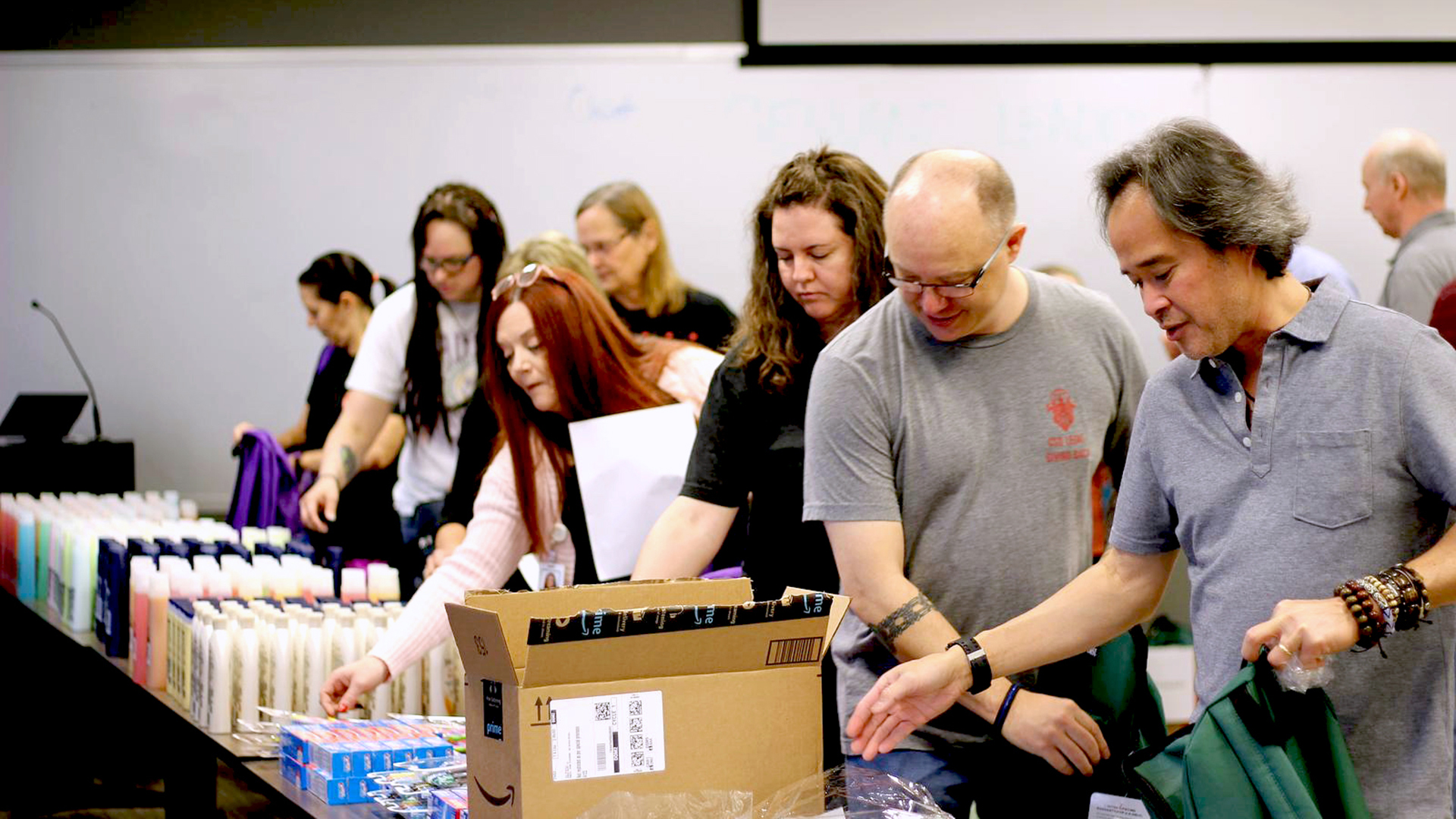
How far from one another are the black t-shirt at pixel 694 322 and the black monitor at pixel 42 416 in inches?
97.1

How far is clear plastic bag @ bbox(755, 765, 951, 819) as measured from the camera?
1762 mm

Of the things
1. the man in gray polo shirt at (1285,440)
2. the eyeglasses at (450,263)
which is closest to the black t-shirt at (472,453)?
the eyeglasses at (450,263)

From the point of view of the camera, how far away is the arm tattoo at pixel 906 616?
2.09 m

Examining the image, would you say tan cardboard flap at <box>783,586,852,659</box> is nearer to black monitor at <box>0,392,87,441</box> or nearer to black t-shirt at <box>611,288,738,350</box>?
black t-shirt at <box>611,288,738,350</box>

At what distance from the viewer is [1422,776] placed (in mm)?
1655

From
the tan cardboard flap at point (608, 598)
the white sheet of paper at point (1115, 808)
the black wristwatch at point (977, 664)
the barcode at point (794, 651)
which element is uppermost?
the tan cardboard flap at point (608, 598)

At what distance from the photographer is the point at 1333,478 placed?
5.38ft

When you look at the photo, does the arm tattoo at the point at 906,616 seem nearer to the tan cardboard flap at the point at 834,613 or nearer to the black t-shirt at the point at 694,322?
the tan cardboard flap at the point at 834,613

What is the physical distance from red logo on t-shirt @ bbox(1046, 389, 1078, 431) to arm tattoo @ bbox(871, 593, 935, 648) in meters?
0.32

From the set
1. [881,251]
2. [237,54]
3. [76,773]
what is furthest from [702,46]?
[881,251]

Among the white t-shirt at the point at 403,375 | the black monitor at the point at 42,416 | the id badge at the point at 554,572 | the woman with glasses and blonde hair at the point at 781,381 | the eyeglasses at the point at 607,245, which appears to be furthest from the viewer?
the black monitor at the point at 42,416

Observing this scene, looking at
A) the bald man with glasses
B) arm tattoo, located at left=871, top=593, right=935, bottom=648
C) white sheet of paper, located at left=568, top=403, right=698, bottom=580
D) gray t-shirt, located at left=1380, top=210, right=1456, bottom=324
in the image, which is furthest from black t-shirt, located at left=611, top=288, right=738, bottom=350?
arm tattoo, located at left=871, top=593, right=935, bottom=648

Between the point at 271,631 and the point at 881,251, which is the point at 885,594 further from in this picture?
the point at 271,631

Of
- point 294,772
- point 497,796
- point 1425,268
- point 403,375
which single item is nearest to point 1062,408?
point 497,796
